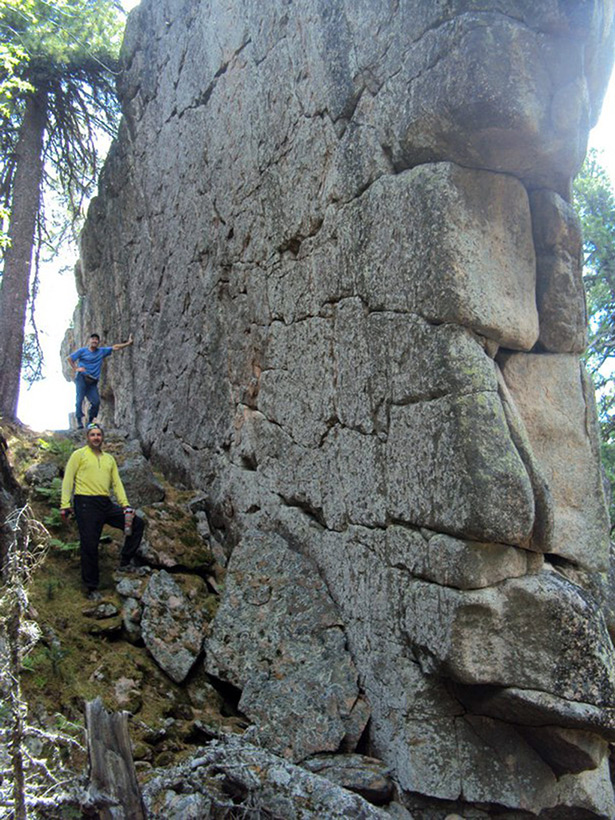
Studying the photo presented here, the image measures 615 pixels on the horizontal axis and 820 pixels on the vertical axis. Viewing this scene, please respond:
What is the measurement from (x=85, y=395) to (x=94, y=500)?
187 inches

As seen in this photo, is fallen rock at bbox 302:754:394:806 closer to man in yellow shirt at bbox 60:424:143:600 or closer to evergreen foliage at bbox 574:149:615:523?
man in yellow shirt at bbox 60:424:143:600

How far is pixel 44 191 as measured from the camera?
583 inches

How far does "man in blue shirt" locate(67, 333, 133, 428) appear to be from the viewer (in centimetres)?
1145

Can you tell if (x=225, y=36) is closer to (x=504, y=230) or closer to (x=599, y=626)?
Result: (x=504, y=230)

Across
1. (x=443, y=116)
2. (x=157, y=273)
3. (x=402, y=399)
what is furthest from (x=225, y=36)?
(x=402, y=399)

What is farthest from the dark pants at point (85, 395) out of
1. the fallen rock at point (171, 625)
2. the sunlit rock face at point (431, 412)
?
the fallen rock at point (171, 625)

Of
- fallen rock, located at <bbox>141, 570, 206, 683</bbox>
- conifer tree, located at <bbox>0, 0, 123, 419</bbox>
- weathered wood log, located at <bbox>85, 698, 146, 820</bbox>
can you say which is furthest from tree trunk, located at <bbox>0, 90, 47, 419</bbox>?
weathered wood log, located at <bbox>85, 698, 146, 820</bbox>

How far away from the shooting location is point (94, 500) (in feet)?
24.1

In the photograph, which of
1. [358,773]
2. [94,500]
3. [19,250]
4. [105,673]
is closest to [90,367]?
[19,250]

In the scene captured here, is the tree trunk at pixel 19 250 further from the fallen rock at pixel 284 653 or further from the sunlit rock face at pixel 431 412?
the fallen rock at pixel 284 653

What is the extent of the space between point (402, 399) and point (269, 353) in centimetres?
225

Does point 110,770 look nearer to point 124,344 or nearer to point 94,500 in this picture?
point 94,500

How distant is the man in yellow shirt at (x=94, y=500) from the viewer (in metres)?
7.17

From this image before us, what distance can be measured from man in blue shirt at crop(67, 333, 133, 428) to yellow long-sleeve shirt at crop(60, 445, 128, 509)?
4205 millimetres
